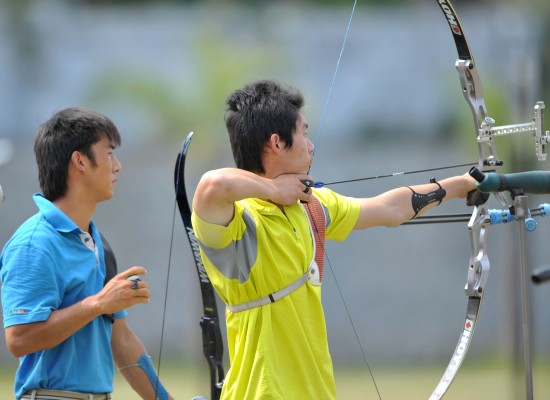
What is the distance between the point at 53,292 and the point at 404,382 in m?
3.48

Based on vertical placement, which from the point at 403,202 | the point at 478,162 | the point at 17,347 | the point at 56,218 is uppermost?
the point at 478,162

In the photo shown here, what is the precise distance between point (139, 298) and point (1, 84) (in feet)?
13.4

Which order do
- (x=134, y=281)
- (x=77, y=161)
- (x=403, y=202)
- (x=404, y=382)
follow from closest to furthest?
(x=134, y=281) → (x=77, y=161) → (x=403, y=202) → (x=404, y=382)

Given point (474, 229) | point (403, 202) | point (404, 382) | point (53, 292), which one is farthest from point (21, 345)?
point (404, 382)

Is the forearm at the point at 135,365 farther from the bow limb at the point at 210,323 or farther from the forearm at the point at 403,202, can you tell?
the forearm at the point at 403,202

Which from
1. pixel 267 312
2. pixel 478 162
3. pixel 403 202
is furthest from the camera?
pixel 478 162

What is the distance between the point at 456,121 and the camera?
18.7 feet

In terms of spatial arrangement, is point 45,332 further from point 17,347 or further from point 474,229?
point 474,229

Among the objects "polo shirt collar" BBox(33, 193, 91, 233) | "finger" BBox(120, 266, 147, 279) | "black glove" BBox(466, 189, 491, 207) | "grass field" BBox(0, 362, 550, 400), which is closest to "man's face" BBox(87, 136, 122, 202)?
"polo shirt collar" BBox(33, 193, 91, 233)

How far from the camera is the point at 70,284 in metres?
2.12

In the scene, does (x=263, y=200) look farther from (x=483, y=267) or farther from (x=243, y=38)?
(x=243, y=38)

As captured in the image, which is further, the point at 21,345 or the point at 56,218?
the point at 56,218

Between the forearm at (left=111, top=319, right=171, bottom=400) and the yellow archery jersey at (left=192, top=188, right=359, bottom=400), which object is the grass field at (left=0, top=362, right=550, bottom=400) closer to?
the forearm at (left=111, top=319, right=171, bottom=400)

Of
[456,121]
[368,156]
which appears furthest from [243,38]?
[456,121]
